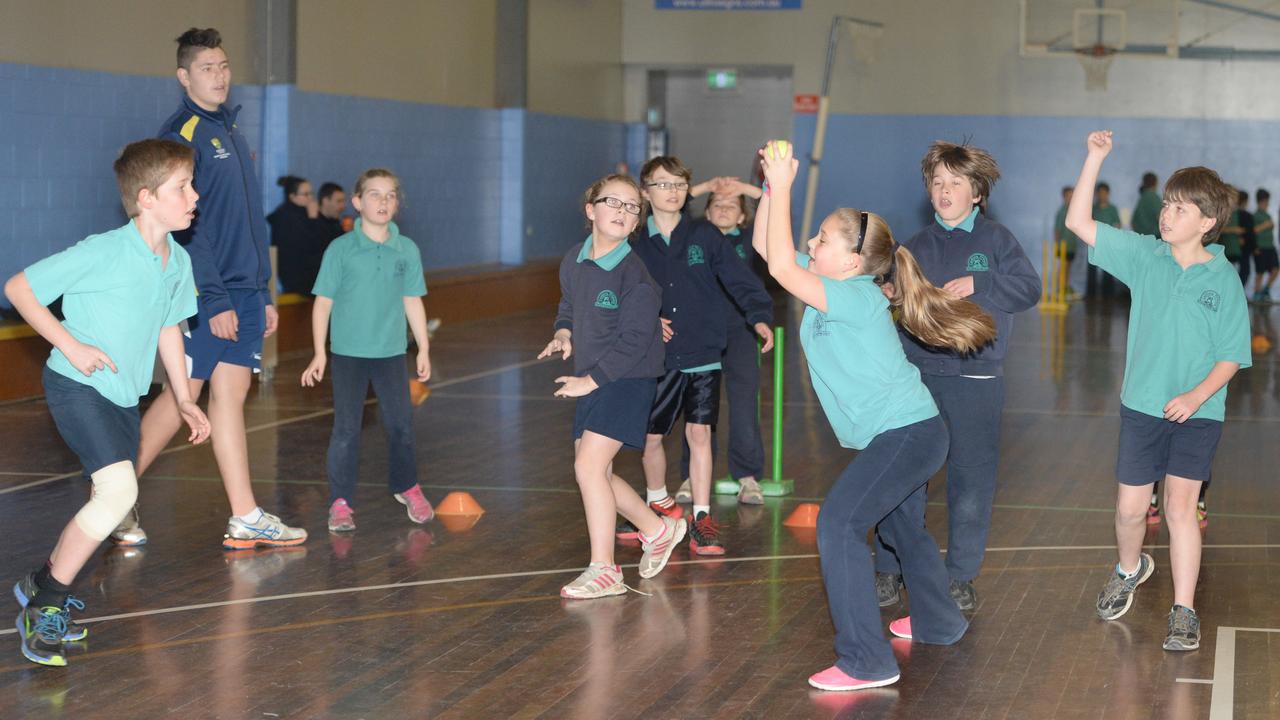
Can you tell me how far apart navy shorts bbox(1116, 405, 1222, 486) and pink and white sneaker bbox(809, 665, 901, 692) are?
1224 millimetres

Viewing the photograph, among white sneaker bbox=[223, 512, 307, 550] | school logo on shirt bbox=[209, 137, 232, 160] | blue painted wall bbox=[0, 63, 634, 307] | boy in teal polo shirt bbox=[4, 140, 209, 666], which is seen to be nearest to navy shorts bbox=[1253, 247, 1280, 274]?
blue painted wall bbox=[0, 63, 634, 307]

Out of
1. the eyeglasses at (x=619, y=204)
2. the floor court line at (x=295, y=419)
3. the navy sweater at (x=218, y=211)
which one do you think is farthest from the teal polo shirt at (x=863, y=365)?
the floor court line at (x=295, y=419)

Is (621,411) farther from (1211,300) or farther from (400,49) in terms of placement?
(400,49)

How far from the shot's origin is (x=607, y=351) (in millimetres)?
5551

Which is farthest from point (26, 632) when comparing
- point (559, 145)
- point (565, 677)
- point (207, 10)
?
point (559, 145)

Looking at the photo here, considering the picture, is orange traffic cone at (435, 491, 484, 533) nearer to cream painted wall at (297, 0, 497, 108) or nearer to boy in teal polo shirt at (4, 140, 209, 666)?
boy in teal polo shirt at (4, 140, 209, 666)

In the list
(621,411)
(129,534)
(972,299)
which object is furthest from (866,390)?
(129,534)

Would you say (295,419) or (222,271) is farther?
(295,419)

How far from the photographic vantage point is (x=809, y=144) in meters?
23.6

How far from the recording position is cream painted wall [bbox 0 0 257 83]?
11.5 meters

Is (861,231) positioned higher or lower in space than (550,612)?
higher

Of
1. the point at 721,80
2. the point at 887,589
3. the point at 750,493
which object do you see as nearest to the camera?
the point at 887,589

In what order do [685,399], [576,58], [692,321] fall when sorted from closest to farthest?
1. [692,321]
2. [685,399]
3. [576,58]

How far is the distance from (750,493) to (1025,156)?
17.2 meters
